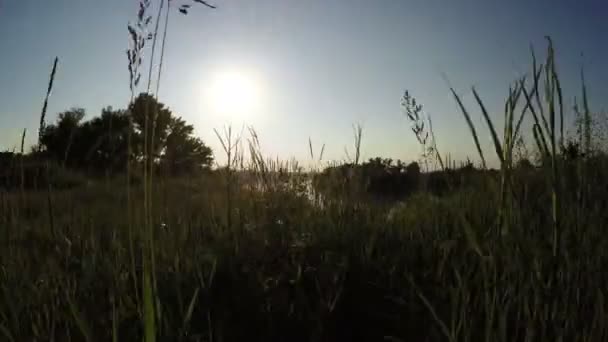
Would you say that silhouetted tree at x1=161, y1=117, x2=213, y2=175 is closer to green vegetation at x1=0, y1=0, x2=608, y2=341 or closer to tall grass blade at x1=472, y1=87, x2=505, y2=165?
green vegetation at x1=0, y1=0, x2=608, y2=341

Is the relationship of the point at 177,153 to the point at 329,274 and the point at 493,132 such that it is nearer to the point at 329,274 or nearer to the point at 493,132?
the point at 329,274

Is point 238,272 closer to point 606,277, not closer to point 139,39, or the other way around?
point 139,39

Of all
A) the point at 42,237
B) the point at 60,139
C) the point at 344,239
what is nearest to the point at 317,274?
the point at 344,239

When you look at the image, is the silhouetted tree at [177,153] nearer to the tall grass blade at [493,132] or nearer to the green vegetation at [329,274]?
the green vegetation at [329,274]

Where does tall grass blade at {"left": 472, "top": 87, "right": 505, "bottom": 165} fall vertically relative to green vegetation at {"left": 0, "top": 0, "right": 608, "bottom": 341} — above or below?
above

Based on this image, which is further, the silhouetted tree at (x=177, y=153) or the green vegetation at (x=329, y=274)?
the silhouetted tree at (x=177, y=153)

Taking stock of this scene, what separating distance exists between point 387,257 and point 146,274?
3.86 ft

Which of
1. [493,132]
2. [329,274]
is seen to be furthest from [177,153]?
[493,132]

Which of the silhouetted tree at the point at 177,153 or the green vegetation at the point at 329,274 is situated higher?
the silhouetted tree at the point at 177,153

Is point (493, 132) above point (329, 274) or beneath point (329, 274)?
above

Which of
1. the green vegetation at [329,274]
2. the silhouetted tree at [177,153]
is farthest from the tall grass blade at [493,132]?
the silhouetted tree at [177,153]

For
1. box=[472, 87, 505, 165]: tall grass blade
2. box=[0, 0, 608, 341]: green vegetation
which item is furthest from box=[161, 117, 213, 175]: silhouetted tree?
box=[472, 87, 505, 165]: tall grass blade

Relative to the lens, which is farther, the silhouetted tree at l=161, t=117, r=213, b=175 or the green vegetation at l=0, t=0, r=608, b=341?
the silhouetted tree at l=161, t=117, r=213, b=175

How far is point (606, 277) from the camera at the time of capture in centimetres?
121
